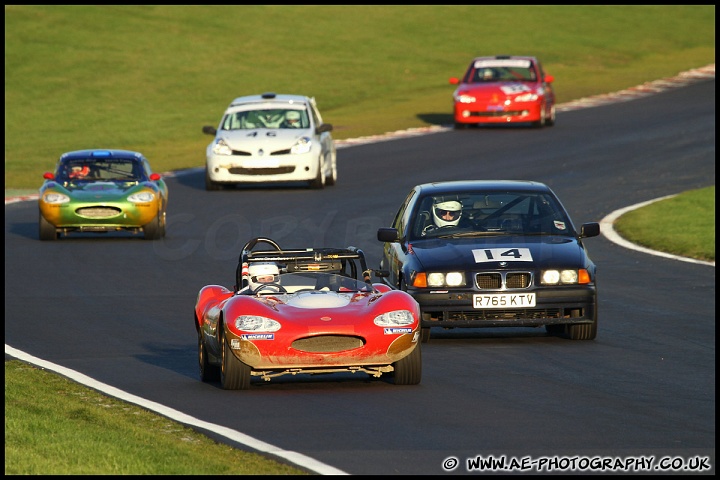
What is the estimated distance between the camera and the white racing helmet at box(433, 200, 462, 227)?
14984mm

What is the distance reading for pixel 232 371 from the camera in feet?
37.5

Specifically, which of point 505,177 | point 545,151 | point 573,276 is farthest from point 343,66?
point 573,276

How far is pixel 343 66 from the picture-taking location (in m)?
55.3

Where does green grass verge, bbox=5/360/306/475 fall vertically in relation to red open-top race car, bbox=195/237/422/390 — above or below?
below

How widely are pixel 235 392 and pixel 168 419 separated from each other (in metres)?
1.23

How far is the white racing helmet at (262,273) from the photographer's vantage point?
1241 cm

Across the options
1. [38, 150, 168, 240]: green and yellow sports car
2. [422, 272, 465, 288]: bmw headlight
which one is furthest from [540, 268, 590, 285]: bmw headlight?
[38, 150, 168, 240]: green and yellow sports car

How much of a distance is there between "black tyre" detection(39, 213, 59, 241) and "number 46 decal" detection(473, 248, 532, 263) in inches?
433

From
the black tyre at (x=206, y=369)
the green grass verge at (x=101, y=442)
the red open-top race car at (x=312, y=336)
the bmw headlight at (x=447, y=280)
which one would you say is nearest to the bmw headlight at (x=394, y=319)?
the red open-top race car at (x=312, y=336)

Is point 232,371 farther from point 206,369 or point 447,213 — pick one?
point 447,213

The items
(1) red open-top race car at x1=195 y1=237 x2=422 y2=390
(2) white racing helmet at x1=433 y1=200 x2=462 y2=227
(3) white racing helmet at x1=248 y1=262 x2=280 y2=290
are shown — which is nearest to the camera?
(1) red open-top race car at x1=195 y1=237 x2=422 y2=390

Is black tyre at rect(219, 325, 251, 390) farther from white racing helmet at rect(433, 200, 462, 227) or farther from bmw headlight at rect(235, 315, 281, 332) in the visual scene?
white racing helmet at rect(433, 200, 462, 227)

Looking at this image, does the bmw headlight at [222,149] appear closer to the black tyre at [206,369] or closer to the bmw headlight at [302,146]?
the bmw headlight at [302,146]

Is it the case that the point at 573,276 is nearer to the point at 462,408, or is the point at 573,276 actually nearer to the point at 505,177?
the point at 462,408
